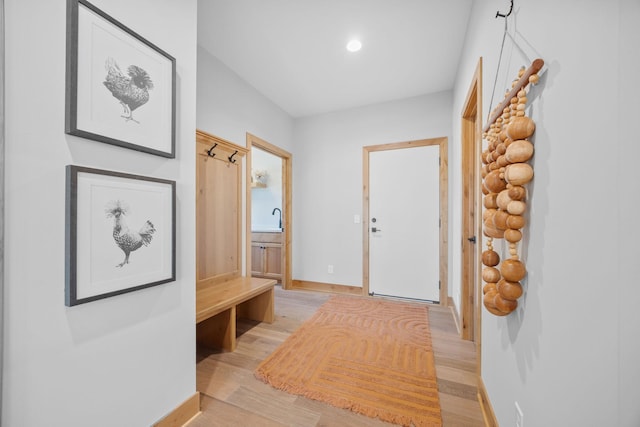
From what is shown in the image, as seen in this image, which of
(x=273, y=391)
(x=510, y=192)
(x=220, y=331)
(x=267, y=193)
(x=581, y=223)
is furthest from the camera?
(x=267, y=193)

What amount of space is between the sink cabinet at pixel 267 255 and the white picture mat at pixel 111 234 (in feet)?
9.40

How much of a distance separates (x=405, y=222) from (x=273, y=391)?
7.93 ft

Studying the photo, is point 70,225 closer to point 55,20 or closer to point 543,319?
point 55,20

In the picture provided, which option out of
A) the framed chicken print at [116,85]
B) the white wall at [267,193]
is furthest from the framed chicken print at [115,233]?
the white wall at [267,193]

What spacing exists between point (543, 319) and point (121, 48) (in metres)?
1.82

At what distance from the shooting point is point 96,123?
974 mm

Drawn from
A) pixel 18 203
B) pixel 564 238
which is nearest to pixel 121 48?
pixel 18 203

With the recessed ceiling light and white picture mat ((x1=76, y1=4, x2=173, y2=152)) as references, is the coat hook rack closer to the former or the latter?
white picture mat ((x1=76, y1=4, x2=173, y2=152))

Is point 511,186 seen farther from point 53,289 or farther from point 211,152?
point 211,152

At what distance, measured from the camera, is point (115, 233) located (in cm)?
104

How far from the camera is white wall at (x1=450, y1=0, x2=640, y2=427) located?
499 millimetres

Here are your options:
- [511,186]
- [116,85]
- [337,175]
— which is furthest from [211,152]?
[511,186]

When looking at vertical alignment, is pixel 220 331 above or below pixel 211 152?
below

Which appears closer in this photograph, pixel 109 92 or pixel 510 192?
pixel 510 192
